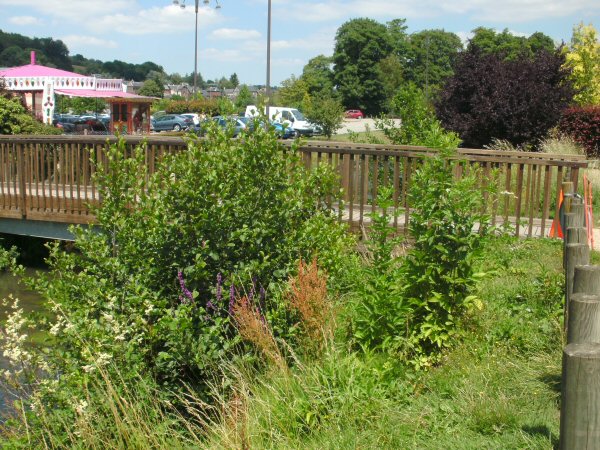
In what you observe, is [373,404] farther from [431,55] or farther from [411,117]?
[431,55]

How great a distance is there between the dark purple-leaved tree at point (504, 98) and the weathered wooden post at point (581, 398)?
61.7 ft

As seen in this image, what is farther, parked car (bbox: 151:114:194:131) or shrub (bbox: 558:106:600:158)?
parked car (bbox: 151:114:194:131)

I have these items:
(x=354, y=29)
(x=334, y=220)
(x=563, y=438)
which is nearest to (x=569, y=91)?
(x=334, y=220)

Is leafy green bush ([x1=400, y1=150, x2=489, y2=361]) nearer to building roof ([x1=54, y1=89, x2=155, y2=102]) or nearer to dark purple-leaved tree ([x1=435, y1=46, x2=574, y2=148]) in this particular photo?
dark purple-leaved tree ([x1=435, y1=46, x2=574, y2=148])

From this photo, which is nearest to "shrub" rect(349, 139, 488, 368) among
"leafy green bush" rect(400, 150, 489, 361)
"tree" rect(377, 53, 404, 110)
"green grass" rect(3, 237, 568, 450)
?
"leafy green bush" rect(400, 150, 489, 361)

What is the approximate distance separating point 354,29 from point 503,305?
89.0 m

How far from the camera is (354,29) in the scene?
9238 cm

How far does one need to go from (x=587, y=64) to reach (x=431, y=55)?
72.4 metres

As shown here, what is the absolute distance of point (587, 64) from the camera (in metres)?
33.8

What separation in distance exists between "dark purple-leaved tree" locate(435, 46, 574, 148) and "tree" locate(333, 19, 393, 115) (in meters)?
66.0

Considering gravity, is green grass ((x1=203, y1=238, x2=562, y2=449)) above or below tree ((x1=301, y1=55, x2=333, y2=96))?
below

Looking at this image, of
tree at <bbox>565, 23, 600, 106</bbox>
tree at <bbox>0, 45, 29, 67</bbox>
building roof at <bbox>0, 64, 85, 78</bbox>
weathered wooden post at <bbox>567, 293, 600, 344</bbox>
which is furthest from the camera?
tree at <bbox>0, 45, 29, 67</bbox>

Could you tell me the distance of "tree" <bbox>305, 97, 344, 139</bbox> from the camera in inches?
1473

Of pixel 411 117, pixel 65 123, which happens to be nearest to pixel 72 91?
pixel 65 123
